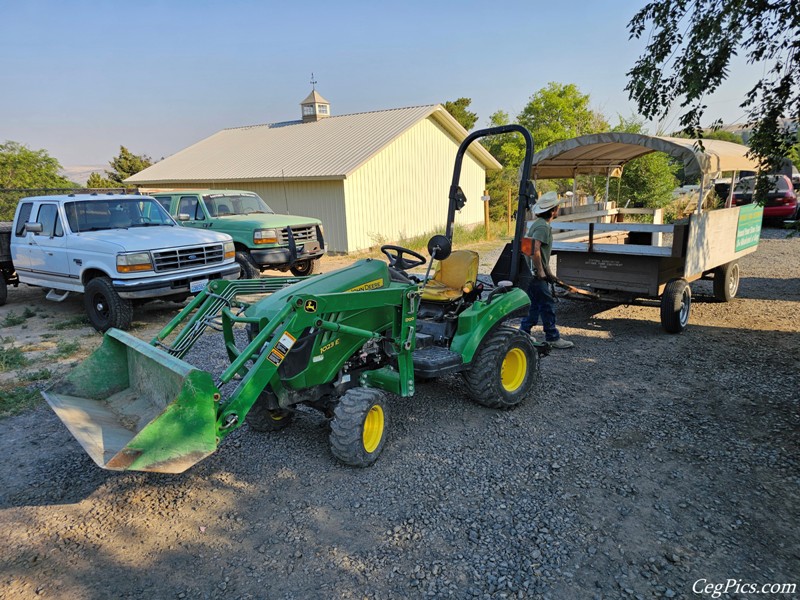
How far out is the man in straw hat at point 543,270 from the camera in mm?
6059

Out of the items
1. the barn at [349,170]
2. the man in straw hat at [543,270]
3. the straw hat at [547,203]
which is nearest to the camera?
the straw hat at [547,203]

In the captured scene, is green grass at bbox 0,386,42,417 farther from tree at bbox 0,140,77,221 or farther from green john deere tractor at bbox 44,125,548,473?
tree at bbox 0,140,77,221

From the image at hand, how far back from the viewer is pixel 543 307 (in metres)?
6.40

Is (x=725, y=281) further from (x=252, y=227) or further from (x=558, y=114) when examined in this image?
(x=558, y=114)

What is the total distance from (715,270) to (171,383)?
26.9 ft

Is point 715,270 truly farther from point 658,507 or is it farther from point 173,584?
point 173,584

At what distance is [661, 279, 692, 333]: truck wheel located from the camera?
6.69 meters

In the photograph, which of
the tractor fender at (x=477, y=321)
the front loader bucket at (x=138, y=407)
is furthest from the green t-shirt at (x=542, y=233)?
the front loader bucket at (x=138, y=407)

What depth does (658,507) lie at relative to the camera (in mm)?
3303

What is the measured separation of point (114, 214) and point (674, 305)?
8451 millimetres

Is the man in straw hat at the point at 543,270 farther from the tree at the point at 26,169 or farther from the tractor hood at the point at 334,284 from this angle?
the tree at the point at 26,169

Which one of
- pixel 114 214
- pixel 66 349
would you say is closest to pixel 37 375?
pixel 66 349

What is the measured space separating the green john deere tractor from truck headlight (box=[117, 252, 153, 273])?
12.1 ft

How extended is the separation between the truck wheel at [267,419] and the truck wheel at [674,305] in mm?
5090
